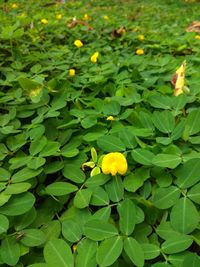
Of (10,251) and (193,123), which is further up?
(193,123)

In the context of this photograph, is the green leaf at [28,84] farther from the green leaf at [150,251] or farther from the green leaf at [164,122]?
the green leaf at [150,251]

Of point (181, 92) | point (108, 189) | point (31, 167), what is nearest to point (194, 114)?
point (181, 92)

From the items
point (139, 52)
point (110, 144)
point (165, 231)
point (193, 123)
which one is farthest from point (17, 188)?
point (139, 52)

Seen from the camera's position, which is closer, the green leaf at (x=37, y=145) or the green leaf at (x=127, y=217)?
the green leaf at (x=127, y=217)

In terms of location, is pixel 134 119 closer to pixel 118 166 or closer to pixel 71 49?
pixel 118 166

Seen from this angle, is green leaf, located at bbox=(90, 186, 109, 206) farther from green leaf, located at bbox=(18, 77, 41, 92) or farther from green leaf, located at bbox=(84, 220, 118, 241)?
green leaf, located at bbox=(18, 77, 41, 92)

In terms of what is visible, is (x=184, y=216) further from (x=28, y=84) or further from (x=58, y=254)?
(x=28, y=84)

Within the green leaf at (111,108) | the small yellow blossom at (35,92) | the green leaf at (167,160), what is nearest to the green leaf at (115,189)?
the green leaf at (167,160)
